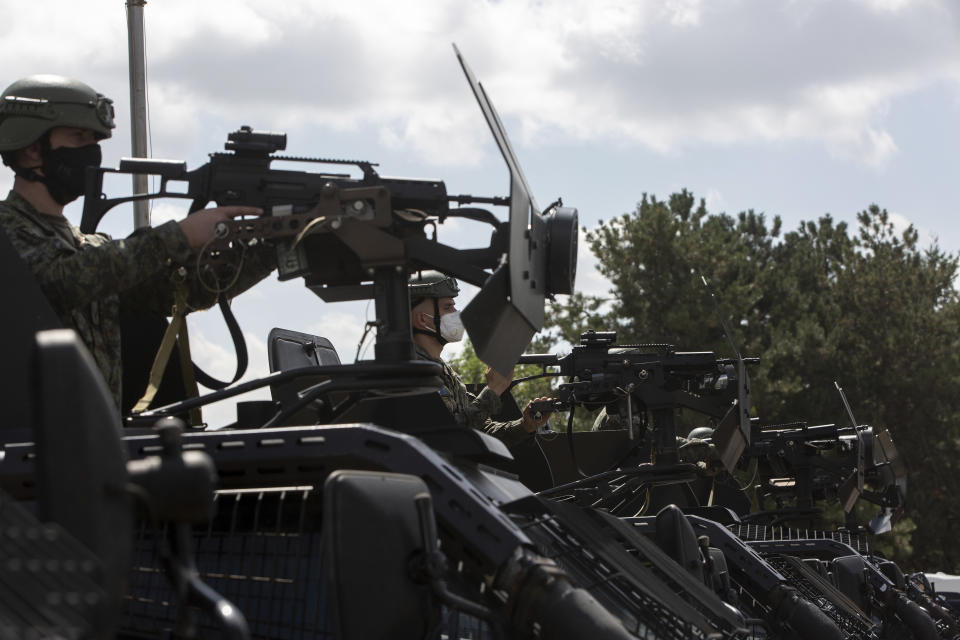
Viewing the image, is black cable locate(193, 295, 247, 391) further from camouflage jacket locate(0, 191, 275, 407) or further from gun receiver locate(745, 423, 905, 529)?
gun receiver locate(745, 423, 905, 529)

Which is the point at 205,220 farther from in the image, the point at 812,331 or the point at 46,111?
the point at 812,331

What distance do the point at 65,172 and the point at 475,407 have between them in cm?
343

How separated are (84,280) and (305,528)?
1286 mm

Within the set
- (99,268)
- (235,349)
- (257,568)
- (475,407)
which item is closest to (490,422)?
(475,407)

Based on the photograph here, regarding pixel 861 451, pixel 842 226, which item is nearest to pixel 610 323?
pixel 842 226

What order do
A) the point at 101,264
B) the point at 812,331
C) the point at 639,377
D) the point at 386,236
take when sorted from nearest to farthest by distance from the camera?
the point at 386,236, the point at 101,264, the point at 639,377, the point at 812,331

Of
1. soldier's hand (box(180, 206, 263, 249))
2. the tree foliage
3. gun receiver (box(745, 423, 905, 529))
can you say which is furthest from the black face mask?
the tree foliage

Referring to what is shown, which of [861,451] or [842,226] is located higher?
[842,226]

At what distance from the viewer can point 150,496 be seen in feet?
6.19

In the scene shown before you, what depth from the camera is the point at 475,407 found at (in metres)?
7.12

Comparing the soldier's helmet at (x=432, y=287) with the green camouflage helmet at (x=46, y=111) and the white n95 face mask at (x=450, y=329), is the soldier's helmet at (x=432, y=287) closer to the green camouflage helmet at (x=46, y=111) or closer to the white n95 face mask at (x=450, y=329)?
the white n95 face mask at (x=450, y=329)

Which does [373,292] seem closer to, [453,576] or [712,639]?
[453,576]

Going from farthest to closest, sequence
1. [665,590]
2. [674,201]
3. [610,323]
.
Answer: [674,201] → [610,323] → [665,590]

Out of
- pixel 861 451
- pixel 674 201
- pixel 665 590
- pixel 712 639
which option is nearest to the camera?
pixel 712 639
